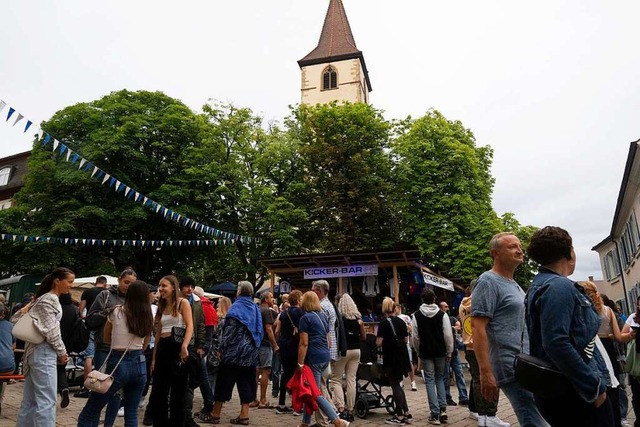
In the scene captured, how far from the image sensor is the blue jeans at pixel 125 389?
14.5 ft

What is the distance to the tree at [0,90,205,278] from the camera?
24.0 metres

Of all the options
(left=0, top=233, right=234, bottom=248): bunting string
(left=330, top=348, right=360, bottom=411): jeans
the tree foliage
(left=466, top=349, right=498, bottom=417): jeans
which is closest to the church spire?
the tree foliage

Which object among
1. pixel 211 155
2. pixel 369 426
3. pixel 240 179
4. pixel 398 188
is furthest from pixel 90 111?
pixel 369 426

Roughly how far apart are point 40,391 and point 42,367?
0.21 m

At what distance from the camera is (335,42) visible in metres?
48.4

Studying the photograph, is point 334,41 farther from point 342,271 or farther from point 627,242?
point 342,271

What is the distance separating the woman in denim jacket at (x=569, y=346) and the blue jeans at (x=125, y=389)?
11.3 feet

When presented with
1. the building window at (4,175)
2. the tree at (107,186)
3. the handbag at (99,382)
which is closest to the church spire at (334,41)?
the tree at (107,186)

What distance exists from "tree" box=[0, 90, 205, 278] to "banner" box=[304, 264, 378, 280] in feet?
32.3

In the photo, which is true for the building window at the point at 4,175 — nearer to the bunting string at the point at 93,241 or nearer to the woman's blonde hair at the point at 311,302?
the bunting string at the point at 93,241

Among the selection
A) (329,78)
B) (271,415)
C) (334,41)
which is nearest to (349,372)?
(271,415)

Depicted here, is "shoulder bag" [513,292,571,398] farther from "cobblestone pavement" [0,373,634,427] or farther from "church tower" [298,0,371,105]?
"church tower" [298,0,371,105]

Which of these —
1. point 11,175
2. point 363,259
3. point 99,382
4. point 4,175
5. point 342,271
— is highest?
point 4,175

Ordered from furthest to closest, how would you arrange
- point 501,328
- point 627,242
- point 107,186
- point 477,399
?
1. point 627,242
2. point 107,186
3. point 477,399
4. point 501,328
